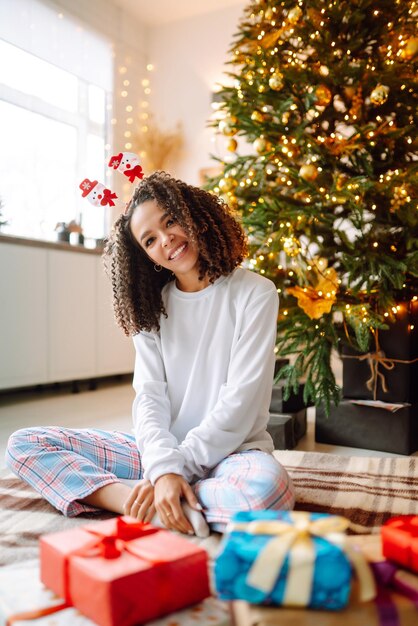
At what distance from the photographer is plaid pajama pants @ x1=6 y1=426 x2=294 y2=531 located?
3.77ft

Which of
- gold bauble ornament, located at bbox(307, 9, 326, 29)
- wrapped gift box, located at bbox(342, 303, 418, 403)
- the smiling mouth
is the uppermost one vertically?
gold bauble ornament, located at bbox(307, 9, 326, 29)

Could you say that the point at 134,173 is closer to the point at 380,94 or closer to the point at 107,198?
the point at 107,198

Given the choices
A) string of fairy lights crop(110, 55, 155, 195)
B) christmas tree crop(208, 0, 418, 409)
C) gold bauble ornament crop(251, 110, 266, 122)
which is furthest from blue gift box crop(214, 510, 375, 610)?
string of fairy lights crop(110, 55, 155, 195)

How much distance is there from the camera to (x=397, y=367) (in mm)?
1998

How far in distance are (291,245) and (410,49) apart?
2.52 feet

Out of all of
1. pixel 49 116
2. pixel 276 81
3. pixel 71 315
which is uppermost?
pixel 49 116

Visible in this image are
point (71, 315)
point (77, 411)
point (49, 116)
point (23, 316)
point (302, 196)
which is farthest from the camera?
point (49, 116)

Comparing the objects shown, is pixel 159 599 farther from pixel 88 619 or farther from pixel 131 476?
pixel 131 476

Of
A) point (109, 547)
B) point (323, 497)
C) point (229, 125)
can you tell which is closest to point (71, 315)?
point (229, 125)

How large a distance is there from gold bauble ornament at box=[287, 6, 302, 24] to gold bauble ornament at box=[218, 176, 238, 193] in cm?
57

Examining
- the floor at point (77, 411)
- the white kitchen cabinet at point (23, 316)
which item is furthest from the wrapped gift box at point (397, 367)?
the white kitchen cabinet at point (23, 316)

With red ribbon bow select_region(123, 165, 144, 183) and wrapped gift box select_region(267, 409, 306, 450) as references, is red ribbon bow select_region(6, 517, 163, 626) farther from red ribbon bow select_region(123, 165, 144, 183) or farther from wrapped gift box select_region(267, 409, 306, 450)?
wrapped gift box select_region(267, 409, 306, 450)

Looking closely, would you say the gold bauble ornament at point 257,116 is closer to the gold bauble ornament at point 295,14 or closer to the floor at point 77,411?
the gold bauble ornament at point 295,14

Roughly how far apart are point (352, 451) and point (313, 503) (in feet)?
2.06
